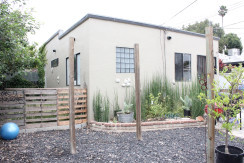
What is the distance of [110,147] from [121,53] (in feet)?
10.9

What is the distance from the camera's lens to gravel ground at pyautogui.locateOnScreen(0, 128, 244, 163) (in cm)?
302

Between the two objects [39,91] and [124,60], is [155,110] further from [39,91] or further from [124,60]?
[39,91]

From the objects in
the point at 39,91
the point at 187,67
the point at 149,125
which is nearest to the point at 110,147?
the point at 149,125

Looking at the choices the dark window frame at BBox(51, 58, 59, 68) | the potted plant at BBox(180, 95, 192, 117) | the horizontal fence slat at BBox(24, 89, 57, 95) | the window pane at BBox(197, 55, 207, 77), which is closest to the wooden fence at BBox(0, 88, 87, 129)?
the horizontal fence slat at BBox(24, 89, 57, 95)

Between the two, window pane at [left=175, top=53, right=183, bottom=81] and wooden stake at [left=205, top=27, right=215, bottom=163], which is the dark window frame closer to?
window pane at [left=175, top=53, right=183, bottom=81]

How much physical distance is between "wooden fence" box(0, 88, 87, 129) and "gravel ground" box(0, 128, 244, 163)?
0.39 metres

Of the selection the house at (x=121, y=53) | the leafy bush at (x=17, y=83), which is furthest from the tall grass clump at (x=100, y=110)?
the leafy bush at (x=17, y=83)

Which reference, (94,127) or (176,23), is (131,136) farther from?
(176,23)

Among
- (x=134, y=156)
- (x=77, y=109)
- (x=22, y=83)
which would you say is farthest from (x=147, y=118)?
(x=22, y=83)

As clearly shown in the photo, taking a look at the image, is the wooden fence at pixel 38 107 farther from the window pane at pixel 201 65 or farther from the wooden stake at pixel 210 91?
the window pane at pixel 201 65

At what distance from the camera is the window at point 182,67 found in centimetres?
748

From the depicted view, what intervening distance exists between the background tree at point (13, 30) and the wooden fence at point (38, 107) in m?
0.67

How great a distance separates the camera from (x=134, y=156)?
121 inches

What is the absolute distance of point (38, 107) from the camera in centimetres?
486
